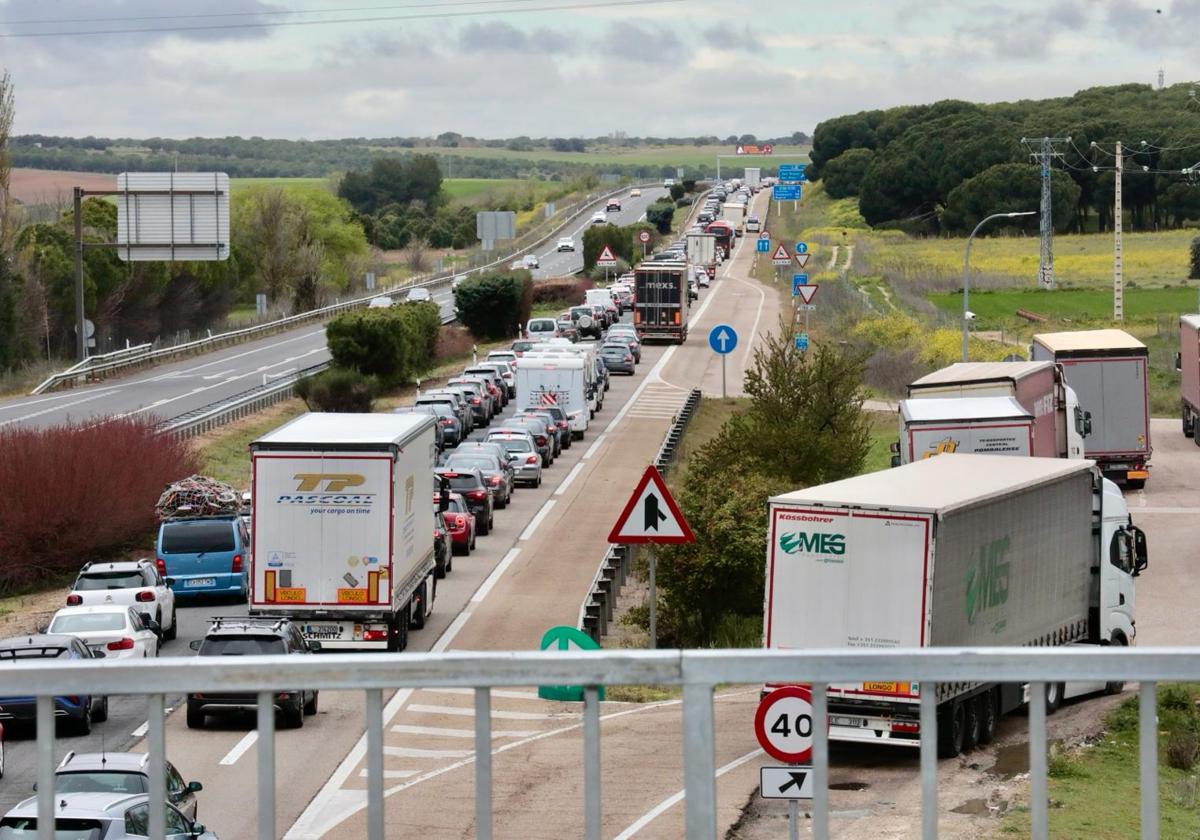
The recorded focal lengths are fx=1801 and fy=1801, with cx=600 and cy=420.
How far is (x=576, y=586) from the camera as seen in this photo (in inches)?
1378

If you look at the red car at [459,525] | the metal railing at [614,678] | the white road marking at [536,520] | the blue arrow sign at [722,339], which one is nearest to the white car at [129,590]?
the red car at [459,525]

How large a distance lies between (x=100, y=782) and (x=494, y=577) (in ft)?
88.2

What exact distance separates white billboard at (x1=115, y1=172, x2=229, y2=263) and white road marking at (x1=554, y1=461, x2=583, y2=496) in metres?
12.5

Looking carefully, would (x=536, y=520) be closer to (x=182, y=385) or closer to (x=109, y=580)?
(x=109, y=580)

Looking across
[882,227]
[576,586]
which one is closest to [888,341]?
[576,586]

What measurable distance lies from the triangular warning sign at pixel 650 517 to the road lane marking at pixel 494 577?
605 inches

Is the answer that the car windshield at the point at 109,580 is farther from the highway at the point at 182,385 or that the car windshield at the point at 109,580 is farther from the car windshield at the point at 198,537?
the highway at the point at 182,385

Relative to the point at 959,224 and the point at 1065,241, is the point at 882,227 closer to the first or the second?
the point at 959,224

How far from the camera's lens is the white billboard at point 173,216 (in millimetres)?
54500

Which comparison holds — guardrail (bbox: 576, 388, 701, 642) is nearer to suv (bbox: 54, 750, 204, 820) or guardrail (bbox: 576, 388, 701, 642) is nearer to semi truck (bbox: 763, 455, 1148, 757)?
semi truck (bbox: 763, 455, 1148, 757)


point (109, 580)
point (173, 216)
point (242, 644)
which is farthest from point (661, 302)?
point (242, 644)

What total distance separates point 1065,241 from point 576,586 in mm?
114843

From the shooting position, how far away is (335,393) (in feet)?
203

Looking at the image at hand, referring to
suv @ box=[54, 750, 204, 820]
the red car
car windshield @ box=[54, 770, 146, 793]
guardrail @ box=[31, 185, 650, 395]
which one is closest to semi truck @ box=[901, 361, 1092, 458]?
the red car
